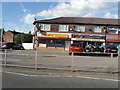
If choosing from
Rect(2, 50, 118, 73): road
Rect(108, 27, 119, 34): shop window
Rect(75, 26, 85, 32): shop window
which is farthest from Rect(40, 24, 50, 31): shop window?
Rect(2, 50, 118, 73): road

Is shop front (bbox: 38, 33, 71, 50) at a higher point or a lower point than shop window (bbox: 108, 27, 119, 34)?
lower

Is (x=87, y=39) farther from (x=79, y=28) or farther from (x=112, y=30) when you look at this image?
(x=112, y=30)

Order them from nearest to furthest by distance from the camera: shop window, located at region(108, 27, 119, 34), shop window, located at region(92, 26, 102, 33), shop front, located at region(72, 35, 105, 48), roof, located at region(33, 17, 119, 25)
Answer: shop front, located at region(72, 35, 105, 48), roof, located at region(33, 17, 119, 25), shop window, located at region(92, 26, 102, 33), shop window, located at region(108, 27, 119, 34)

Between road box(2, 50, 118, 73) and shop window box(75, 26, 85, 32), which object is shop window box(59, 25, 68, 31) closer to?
shop window box(75, 26, 85, 32)

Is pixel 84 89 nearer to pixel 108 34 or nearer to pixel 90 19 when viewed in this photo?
pixel 108 34

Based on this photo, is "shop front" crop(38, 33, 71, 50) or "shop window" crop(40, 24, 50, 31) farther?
"shop window" crop(40, 24, 50, 31)

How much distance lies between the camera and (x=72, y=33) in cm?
3353

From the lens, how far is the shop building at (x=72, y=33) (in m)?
33.3

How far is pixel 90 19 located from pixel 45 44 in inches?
506

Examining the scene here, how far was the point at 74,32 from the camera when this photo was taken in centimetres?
3369

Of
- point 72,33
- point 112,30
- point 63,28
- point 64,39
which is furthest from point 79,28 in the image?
point 112,30

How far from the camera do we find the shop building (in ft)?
109

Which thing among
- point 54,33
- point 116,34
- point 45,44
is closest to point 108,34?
point 116,34

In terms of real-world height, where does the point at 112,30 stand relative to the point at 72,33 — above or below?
above
